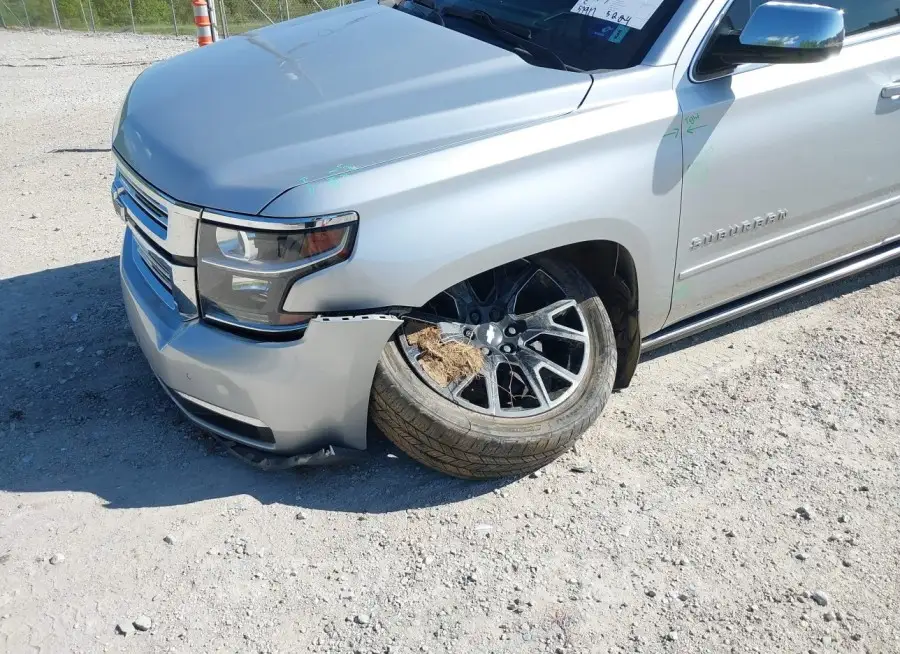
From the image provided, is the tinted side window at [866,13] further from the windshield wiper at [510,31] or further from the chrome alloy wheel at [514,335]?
the chrome alloy wheel at [514,335]

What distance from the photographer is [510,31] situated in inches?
127

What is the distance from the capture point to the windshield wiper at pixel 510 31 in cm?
304

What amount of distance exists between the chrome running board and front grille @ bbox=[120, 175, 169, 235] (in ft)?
5.97

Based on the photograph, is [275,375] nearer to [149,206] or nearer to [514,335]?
[149,206]

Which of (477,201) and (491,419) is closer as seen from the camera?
(477,201)

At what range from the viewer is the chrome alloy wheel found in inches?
112

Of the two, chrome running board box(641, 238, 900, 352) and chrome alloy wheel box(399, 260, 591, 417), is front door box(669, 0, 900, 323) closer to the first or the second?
chrome running board box(641, 238, 900, 352)

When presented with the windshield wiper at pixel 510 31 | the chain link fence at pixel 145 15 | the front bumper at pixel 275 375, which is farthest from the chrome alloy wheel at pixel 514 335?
the chain link fence at pixel 145 15

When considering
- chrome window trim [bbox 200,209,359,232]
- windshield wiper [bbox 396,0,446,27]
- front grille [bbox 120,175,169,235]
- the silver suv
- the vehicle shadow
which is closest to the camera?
chrome window trim [bbox 200,209,359,232]

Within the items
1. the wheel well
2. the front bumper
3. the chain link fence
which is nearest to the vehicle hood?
the front bumper

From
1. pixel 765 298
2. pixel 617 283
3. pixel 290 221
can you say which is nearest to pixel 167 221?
pixel 290 221

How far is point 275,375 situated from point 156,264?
696mm

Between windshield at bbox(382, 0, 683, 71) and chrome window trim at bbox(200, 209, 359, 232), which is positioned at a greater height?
windshield at bbox(382, 0, 683, 71)

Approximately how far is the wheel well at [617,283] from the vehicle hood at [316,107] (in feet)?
1.79
